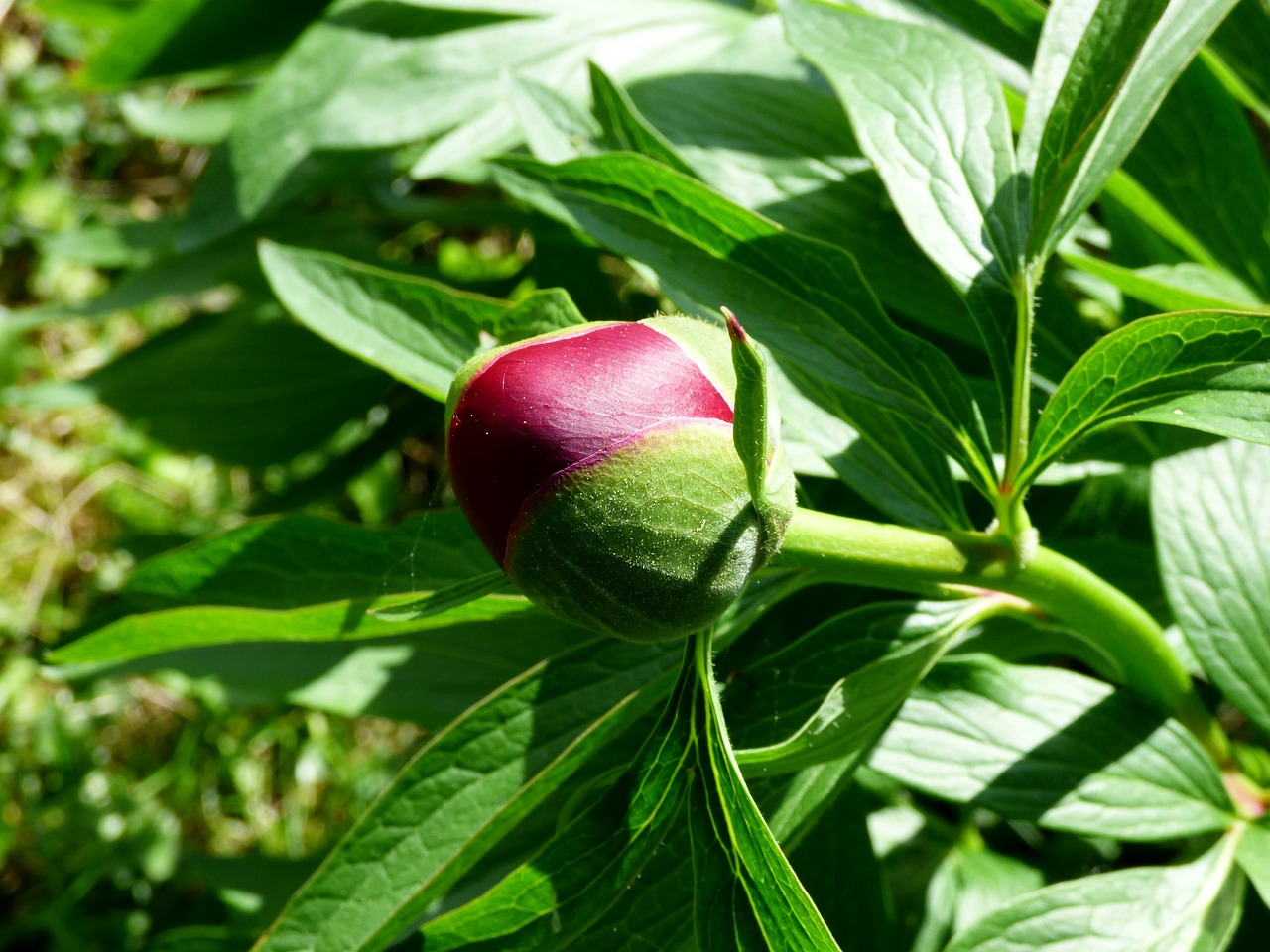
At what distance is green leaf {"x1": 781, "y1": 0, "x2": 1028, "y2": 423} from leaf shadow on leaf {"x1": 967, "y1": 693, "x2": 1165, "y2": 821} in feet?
0.94

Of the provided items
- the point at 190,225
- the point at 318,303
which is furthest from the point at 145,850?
the point at 318,303

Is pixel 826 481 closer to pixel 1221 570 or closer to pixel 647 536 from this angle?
pixel 1221 570

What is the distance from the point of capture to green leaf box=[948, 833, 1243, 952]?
0.80m

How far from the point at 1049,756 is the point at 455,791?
43 cm

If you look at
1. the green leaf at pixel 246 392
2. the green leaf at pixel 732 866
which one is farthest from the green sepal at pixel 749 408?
the green leaf at pixel 246 392

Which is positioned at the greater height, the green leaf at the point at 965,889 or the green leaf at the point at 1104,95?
the green leaf at the point at 1104,95

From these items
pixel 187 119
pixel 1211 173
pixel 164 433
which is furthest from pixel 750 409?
pixel 187 119

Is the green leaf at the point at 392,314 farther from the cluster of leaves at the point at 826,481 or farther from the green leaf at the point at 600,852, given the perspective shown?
the green leaf at the point at 600,852

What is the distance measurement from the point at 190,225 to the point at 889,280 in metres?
0.74

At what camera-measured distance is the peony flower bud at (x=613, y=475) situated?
1.75 feet

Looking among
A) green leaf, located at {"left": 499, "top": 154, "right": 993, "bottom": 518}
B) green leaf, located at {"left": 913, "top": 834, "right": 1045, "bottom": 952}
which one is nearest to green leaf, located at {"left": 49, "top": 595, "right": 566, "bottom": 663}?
green leaf, located at {"left": 499, "top": 154, "right": 993, "bottom": 518}

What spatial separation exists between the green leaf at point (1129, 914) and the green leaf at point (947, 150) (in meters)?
0.37

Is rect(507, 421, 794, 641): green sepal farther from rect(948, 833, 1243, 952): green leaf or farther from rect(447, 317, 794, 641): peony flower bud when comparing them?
rect(948, 833, 1243, 952): green leaf

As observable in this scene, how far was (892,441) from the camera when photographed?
77 centimetres
